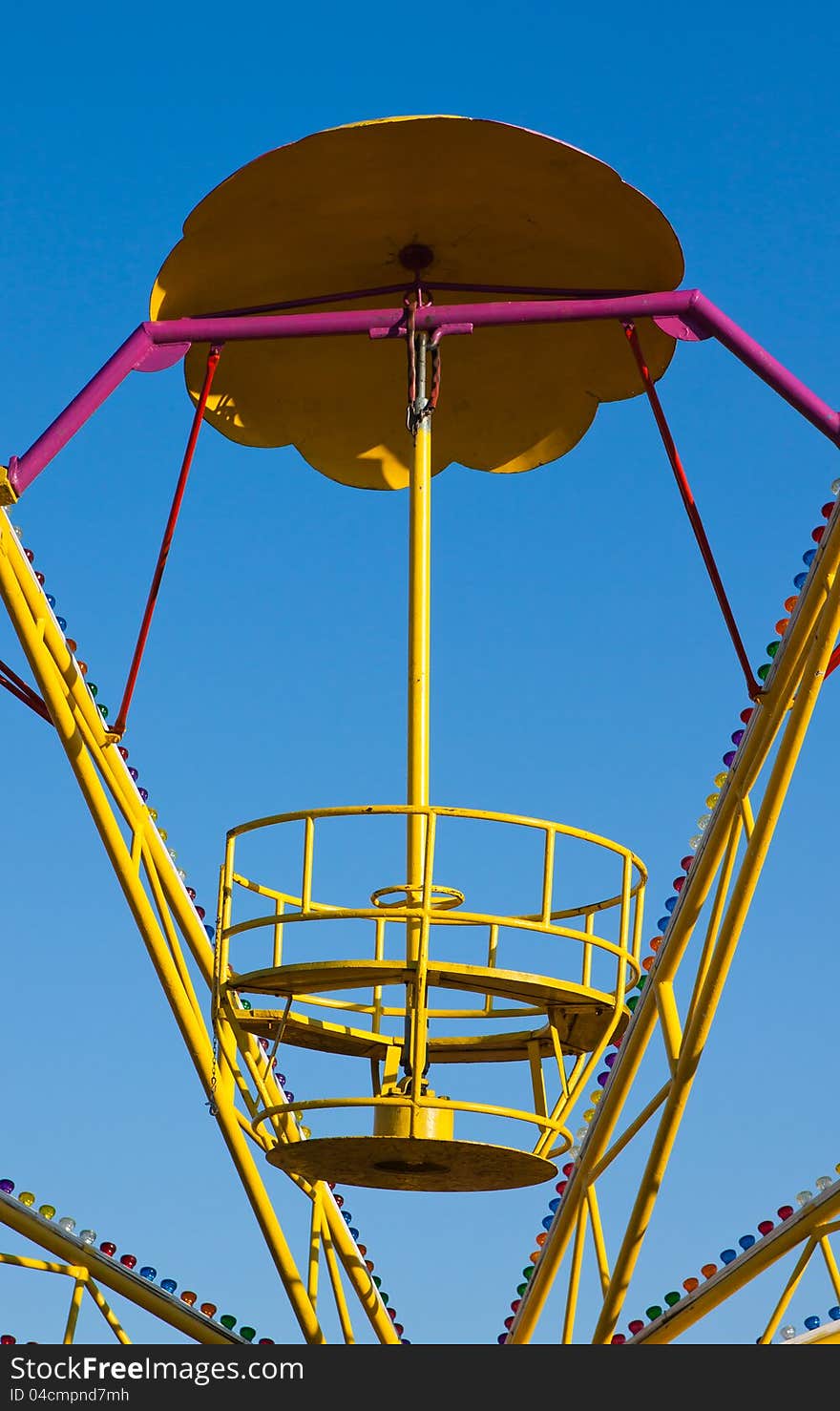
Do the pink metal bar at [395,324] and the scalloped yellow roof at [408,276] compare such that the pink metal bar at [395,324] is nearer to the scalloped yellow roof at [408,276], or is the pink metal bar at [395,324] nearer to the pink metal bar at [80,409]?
the pink metal bar at [80,409]

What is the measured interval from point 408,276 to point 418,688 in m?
4.65

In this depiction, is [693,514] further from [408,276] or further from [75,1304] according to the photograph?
[75,1304]

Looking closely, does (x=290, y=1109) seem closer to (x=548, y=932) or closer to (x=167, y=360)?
(x=548, y=932)

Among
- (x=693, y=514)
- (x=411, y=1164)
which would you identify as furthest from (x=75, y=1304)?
(x=693, y=514)

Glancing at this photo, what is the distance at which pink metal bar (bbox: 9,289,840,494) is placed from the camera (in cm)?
2380

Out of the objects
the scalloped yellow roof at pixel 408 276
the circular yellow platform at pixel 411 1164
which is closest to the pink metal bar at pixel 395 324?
the scalloped yellow roof at pixel 408 276

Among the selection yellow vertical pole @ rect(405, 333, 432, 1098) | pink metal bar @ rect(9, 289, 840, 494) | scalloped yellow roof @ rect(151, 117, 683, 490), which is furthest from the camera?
scalloped yellow roof @ rect(151, 117, 683, 490)

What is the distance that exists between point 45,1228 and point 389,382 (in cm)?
956

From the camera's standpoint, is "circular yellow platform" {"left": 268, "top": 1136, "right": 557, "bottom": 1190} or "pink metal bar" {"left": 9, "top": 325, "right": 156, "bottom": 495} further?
"pink metal bar" {"left": 9, "top": 325, "right": 156, "bottom": 495}

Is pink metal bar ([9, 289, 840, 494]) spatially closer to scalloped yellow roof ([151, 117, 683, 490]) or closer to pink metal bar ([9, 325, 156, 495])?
pink metal bar ([9, 325, 156, 495])

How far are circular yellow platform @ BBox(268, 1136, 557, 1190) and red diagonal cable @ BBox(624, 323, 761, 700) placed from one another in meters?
4.51

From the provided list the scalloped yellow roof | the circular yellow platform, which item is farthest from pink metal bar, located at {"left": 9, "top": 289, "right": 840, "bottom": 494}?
the circular yellow platform

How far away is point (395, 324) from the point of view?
24.4 metres

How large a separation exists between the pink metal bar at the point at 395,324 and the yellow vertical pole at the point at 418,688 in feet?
1.47
